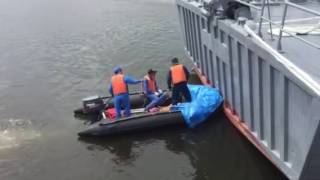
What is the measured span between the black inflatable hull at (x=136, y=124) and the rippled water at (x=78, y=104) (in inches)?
8.4

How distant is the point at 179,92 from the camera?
1280 centimetres

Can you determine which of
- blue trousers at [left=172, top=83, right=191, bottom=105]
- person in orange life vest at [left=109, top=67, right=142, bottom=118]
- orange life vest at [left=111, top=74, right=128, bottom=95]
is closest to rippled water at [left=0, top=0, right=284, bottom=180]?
person in orange life vest at [left=109, top=67, right=142, bottom=118]

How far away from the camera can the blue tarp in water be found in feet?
40.2

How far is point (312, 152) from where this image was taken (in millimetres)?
7328

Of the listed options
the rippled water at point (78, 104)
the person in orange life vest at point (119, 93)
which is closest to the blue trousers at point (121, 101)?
the person in orange life vest at point (119, 93)

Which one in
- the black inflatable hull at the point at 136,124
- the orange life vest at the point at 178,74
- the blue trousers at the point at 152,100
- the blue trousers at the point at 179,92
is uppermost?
the orange life vest at the point at 178,74

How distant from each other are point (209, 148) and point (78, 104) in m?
4.95

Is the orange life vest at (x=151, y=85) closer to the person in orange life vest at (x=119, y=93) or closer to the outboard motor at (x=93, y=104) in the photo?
the person in orange life vest at (x=119, y=93)

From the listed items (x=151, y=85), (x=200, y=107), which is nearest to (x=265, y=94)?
(x=200, y=107)

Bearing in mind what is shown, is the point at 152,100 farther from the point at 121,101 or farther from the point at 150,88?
the point at 121,101

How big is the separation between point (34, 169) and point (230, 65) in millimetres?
5049

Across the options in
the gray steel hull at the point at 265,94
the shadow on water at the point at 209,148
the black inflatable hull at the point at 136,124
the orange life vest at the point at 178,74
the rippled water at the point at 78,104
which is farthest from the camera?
the orange life vest at the point at 178,74

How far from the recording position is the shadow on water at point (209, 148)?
33.4ft

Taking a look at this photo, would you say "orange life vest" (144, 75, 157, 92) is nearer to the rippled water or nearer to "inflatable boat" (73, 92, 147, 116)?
"inflatable boat" (73, 92, 147, 116)
